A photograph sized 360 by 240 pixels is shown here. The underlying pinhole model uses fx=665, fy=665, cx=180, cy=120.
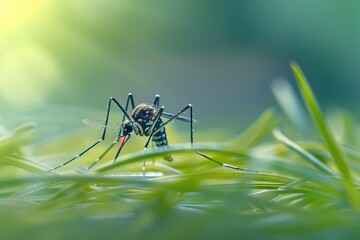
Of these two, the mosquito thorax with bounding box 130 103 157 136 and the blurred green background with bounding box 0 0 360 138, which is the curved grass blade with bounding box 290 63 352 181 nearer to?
the mosquito thorax with bounding box 130 103 157 136

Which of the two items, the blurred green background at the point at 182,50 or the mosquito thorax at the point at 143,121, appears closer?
the mosquito thorax at the point at 143,121

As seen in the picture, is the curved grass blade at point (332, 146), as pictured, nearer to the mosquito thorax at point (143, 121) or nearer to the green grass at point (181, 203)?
the green grass at point (181, 203)

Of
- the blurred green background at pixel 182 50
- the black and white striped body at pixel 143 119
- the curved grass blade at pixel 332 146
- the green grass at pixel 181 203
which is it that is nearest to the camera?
the green grass at pixel 181 203

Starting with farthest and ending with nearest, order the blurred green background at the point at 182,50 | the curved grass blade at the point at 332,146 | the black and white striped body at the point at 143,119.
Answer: the blurred green background at the point at 182,50 < the black and white striped body at the point at 143,119 < the curved grass blade at the point at 332,146

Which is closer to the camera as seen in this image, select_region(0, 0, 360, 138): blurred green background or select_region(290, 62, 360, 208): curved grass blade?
select_region(290, 62, 360, 208): curved grass blade

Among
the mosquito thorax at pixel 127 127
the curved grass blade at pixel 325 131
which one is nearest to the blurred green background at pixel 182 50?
the mosquito thorax at pixel 127 127

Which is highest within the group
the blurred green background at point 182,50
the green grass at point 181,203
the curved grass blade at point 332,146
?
the blurred green background at point 182,50

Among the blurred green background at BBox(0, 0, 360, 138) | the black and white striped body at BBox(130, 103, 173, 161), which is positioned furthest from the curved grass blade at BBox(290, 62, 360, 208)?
the blurred green background at BBox(0, 0, 360, 138)

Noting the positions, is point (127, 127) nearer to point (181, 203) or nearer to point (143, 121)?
point (143, 121)

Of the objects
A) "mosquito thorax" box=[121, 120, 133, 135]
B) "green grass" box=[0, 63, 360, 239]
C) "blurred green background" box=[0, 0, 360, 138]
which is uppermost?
"blurred green background" box=[0, 0, 360, 138]
